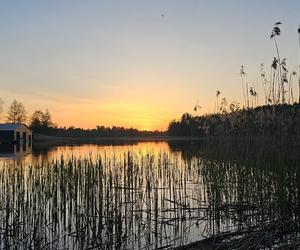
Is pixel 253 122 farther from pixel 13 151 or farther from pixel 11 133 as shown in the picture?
pixel 11 133

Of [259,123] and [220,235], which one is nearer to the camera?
[220,235]

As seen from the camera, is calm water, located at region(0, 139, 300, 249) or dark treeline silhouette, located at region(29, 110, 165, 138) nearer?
calm water, located at region(0, 139, 300, 249)

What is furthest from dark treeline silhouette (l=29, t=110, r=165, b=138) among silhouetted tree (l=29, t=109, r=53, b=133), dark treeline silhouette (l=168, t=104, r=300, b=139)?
dark treeline silhouette (l=168, t=104, r=300, b=139)

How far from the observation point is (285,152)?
8.95m

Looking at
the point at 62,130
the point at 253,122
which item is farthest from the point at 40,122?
the point at 253,122

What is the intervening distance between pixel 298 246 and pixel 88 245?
3554mm

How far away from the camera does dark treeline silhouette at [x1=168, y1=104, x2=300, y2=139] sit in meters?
9.73

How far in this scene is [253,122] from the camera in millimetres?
12008

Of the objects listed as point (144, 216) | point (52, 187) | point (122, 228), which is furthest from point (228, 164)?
point (52, 187)

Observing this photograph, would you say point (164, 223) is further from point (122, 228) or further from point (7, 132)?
→ point (7, 132)

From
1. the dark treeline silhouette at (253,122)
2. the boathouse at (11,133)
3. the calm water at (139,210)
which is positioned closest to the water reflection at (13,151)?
the boathouse at (11,133)

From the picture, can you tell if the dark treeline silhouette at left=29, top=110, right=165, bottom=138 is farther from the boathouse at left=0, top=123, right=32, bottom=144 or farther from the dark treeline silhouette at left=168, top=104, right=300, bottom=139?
the dark treeline silhouette at left=168, top=104, right=300, bottom=139

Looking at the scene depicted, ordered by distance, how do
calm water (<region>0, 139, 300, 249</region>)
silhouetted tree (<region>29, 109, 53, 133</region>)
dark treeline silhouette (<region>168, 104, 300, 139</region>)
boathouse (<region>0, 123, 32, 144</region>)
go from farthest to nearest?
silhouetted tree (<region>29, 109, 53, 133</region>) → boathouse (<region>0, 123, 32, 144</region>) → dark treeline silhouette (<region>168, 104, 300, 139</region>) → calm water (<region>0, 139, 300, 249</region>)

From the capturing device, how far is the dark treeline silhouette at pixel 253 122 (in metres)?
9.73
